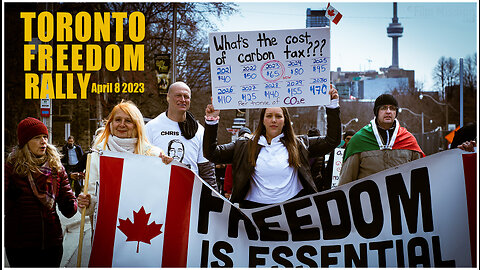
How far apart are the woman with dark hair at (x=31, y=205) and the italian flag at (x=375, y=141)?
2740 millimetres

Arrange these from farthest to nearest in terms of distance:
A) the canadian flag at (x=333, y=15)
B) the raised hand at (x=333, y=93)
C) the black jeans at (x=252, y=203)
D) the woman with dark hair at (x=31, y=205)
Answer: the canadian flag at (x=333, y=15)
the raised hand at (x=333, y=93)
the black jeans at (x=252, y=203)
the woman with dark hair at (x=31, y=205)

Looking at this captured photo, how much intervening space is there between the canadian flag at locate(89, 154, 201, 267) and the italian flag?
69.9 inches

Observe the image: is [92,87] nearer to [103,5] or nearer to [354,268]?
[103,5]

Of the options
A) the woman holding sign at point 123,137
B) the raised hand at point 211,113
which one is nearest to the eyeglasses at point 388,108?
the raised hand at point 211,113

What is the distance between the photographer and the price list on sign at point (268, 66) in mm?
4555

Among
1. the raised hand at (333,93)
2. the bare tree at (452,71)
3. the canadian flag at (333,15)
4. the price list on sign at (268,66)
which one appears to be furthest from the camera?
the bare tree at (452,71)

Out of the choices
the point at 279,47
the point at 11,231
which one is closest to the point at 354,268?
the point at 279,47

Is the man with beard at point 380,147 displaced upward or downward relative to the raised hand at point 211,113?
downward

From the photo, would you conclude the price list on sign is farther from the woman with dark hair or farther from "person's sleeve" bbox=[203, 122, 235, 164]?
the woman with dark hair

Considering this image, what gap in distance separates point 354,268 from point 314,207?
0.53 meters

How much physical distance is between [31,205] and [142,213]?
0.80 metres

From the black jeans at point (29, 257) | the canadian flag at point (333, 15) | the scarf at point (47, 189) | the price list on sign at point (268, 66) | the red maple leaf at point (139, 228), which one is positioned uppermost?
the canadian flag at point (333, 15)

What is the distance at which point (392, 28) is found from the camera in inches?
6639

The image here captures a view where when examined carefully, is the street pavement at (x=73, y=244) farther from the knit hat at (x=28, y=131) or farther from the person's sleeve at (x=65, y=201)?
the knit hat at (x=28, y=131)
